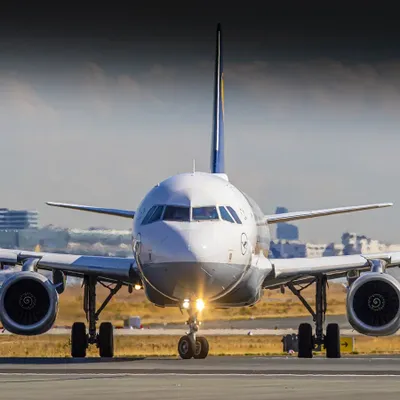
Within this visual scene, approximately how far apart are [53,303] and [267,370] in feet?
29.8

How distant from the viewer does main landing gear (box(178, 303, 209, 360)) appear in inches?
1337

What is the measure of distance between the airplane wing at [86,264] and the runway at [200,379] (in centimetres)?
368

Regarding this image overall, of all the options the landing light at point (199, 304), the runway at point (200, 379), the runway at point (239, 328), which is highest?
the runway at point (239, 328)

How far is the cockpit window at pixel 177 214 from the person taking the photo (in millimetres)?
33147

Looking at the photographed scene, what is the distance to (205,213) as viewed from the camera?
33.5 metres

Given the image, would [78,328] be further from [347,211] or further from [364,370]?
[364,370]

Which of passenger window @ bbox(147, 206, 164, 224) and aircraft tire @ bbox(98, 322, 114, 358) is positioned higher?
passenger window @ bbox(147, 206, 164, 224)

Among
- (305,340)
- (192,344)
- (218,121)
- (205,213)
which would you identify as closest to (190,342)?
(192,344)

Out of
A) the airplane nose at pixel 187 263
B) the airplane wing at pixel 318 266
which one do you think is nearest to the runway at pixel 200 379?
the airplane nose at pixel 187 263

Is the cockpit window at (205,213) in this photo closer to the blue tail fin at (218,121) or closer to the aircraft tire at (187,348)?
the aircraft tire at (187,348)

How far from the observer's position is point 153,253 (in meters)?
33.2

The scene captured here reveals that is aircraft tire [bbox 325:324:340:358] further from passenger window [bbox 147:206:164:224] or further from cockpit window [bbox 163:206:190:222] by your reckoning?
passenger window [bbox 147:206:164:224]

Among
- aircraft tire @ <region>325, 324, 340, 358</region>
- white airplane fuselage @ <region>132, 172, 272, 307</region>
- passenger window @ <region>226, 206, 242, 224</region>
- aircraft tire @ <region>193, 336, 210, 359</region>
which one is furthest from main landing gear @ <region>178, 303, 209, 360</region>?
aircraft tire @ <region>325, 324, 340, 358</region>

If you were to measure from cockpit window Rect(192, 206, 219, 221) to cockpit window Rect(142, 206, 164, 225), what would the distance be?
Result: 0.82 meters
